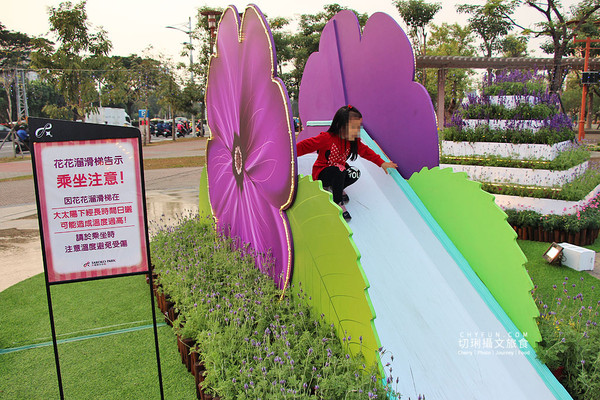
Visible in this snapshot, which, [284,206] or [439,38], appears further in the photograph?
[439,38]

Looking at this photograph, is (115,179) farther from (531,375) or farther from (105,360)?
(531,375)

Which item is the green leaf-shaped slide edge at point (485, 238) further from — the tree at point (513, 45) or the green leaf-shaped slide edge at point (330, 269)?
the tree at point (513, 45)

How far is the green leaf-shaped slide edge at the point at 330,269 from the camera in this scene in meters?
2.55

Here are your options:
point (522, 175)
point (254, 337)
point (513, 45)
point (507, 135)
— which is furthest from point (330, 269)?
point (513, 45)

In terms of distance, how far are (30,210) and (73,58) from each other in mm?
15565

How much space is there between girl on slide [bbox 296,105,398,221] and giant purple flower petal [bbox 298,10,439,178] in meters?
0.58

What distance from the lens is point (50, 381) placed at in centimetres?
333

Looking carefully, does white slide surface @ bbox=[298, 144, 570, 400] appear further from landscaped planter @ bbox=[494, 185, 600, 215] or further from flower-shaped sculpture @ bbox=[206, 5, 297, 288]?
landscaped planter @ bbox=[494, 185, 600, 215]

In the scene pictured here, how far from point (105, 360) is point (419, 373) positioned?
239 cm

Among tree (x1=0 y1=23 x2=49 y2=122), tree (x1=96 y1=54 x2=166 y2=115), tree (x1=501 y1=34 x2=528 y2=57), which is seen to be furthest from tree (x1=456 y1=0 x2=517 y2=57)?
tree (x1=0 y1=23 x2=49 y2=122)

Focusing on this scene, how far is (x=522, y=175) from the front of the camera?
7086 millimetres

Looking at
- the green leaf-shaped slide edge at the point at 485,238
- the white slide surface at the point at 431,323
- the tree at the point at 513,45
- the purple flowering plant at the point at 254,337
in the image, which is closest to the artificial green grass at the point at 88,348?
the purple flowering plant at the point at 254,337

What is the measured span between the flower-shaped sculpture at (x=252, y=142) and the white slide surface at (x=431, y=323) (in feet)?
2.31

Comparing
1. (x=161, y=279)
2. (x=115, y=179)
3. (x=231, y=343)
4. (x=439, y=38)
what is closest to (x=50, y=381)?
(x=161, y=279)
